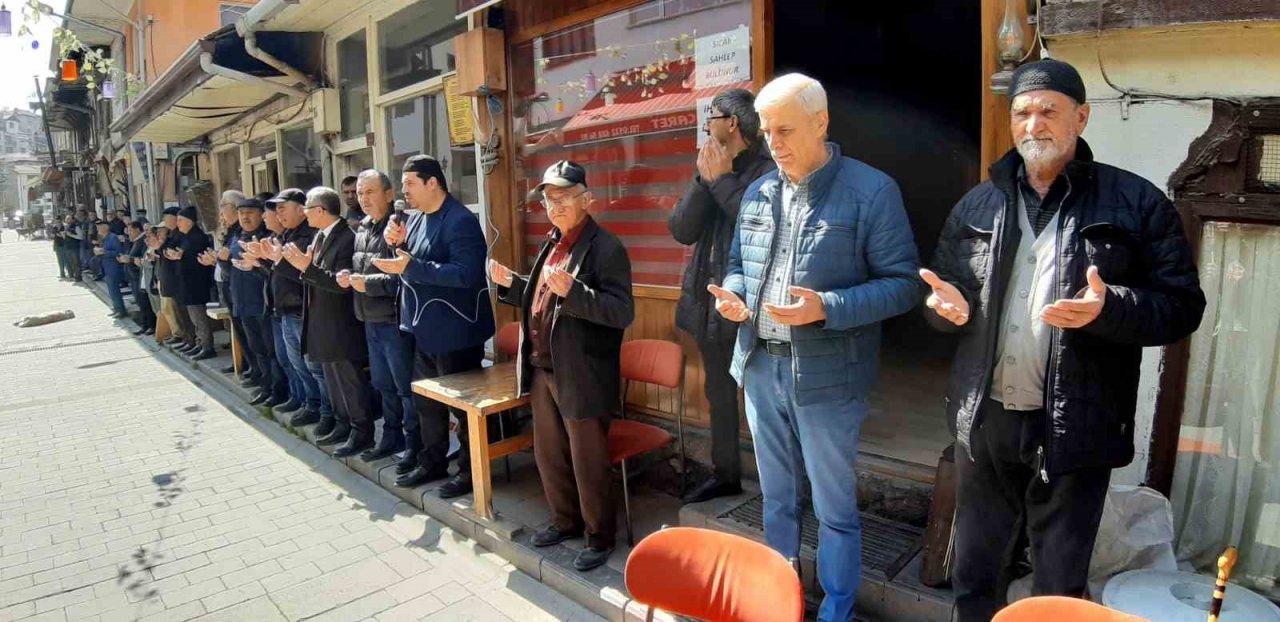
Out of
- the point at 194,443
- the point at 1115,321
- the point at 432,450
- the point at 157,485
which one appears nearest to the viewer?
the point at 1115,321

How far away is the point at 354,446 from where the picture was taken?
5309 mm

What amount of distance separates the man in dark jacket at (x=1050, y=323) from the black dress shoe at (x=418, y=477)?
10.8 feet

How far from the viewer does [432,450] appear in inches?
183

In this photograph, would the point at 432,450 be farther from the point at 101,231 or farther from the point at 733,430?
the point at 101,231

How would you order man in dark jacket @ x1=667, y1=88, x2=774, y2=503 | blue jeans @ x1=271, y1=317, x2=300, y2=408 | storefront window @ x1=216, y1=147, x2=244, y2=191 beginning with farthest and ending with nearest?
storefront window @ x1=216, y1=147, x2=244, y2=191
blue jeans @ x1=271, y1=317, x2=300, y2=408
man in dark jacket @ x1=667, y1=88, x2=774, y2=503

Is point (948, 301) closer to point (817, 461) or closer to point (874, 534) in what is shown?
point (817, 461)

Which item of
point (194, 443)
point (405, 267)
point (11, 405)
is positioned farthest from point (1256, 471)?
point (11, 405)

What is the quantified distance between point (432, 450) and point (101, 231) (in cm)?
1389

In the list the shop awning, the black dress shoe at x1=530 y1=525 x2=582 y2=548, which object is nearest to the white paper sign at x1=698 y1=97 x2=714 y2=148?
the black dress shoe at x1=530 y1=525 x2=582 y2=548

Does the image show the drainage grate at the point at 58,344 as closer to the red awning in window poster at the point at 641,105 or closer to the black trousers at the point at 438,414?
the black trousers at the point at 438,414

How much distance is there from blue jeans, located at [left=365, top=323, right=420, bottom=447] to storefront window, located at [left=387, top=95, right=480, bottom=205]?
192cm

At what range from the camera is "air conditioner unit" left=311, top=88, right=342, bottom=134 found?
26.7 feet

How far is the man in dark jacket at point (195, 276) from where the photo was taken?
8.69 metres

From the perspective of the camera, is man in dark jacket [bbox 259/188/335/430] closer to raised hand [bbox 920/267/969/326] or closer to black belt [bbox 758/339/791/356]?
black belt [bbox 758/339/791/356]
